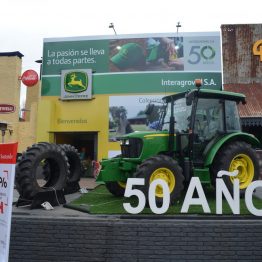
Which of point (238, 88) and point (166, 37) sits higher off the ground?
point (166, 37)

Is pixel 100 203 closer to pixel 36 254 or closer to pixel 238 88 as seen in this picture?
pixel 36 254

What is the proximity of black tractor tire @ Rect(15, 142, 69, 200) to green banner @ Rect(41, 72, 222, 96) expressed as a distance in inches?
419

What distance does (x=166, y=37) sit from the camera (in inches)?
749

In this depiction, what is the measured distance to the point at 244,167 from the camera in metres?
8.52

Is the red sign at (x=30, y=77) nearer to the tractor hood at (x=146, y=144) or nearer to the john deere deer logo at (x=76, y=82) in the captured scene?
the john deere deer logo at (x=76, y=82)

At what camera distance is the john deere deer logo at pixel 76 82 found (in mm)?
19078

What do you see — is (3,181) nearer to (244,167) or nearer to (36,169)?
(36,169)

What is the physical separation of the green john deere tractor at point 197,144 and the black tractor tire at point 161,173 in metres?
0.41

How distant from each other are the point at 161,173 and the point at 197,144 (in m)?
1.41

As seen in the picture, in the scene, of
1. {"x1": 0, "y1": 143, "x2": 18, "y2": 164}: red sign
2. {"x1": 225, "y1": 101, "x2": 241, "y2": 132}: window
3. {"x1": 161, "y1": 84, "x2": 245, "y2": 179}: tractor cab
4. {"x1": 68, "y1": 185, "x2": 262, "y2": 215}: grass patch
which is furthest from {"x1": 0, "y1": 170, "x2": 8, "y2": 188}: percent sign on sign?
{"x1": 225, "y1": 101, "x2": 241, "y2": 132}: window

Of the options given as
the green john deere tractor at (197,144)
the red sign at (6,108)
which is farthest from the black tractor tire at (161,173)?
the red sign at (6,108)

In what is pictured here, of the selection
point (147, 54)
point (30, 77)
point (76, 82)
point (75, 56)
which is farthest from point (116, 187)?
point (75, 56)

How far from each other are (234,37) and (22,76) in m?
10.7

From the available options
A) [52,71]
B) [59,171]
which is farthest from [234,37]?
[59,171]
